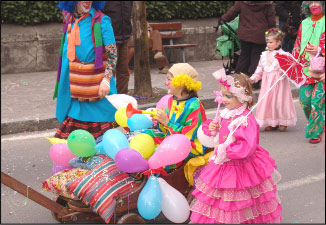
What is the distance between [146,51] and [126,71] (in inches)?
28.8

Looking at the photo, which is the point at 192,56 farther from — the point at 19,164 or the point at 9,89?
the point at 19,164

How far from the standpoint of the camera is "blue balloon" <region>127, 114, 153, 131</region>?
442cm

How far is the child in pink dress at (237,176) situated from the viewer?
3.76m

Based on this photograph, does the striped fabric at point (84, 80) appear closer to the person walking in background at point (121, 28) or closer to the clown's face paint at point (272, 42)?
the clown's face paint at point (272, 42)

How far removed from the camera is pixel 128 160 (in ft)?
12.3

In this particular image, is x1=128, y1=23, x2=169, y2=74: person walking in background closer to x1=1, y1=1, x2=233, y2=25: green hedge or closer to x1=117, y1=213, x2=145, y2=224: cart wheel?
x1=1, y1=1, x2=233, y2=25: green hedge

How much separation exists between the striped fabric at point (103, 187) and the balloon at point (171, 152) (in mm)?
239

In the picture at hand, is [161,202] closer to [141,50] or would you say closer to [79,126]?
[79,126]

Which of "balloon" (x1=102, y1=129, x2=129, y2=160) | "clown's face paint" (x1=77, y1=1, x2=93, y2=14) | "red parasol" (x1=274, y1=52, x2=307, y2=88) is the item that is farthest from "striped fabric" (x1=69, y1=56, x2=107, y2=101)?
"red parasol" (x1=274, y1=52, x2=307, y2=88)

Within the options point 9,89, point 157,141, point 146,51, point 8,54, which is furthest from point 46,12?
point 157,141

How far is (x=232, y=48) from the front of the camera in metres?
10.3

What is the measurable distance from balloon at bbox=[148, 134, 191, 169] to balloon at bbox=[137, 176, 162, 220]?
133mm

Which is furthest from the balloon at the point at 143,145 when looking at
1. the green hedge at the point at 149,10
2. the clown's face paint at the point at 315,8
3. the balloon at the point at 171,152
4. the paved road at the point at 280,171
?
the green hedge at the point at 149,10

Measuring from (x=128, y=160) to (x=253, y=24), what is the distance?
644 centimetres
